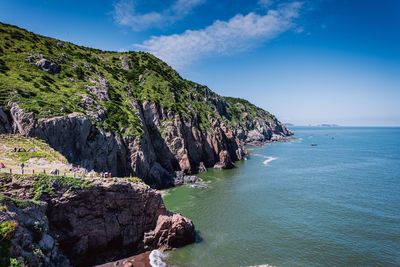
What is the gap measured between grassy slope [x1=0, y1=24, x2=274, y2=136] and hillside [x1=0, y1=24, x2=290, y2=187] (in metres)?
0.22

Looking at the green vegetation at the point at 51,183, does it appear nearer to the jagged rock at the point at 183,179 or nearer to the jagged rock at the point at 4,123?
the jagged rock at the point at 4,123

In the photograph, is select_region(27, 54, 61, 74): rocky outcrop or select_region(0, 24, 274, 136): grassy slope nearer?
select_region(0, 24, 274, 136): grassy slope

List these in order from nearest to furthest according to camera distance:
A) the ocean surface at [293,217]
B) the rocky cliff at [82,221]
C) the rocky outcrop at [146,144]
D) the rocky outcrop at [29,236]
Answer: the rocky outcrop at [29,236] < the rocky cliff at [82,221] < the ocean surface at [293,217] < the rocky outcrop at [146,144]

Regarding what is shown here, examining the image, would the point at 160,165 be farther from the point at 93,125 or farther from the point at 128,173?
the point at 93,125

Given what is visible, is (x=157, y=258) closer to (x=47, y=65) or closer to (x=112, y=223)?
(x=112, y=223)

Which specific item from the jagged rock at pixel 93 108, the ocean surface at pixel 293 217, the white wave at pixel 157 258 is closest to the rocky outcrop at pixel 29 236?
the white wave at pixel 157 258

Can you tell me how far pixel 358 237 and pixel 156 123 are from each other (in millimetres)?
64553

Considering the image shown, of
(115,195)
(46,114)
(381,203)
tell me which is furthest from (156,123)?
(381,203)

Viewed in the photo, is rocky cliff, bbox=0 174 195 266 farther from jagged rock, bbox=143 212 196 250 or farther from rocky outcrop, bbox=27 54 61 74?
rocky outcrop, bbox=27 54 61 74

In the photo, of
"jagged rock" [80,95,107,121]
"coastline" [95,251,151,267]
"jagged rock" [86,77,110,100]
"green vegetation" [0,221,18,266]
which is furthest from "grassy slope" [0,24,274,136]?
"green vegetation" [0,221,18,266]

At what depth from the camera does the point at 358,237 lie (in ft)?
151

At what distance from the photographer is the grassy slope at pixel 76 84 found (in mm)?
61438

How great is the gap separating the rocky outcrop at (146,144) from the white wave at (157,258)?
27.1 metres

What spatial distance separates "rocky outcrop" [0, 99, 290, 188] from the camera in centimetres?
5628
